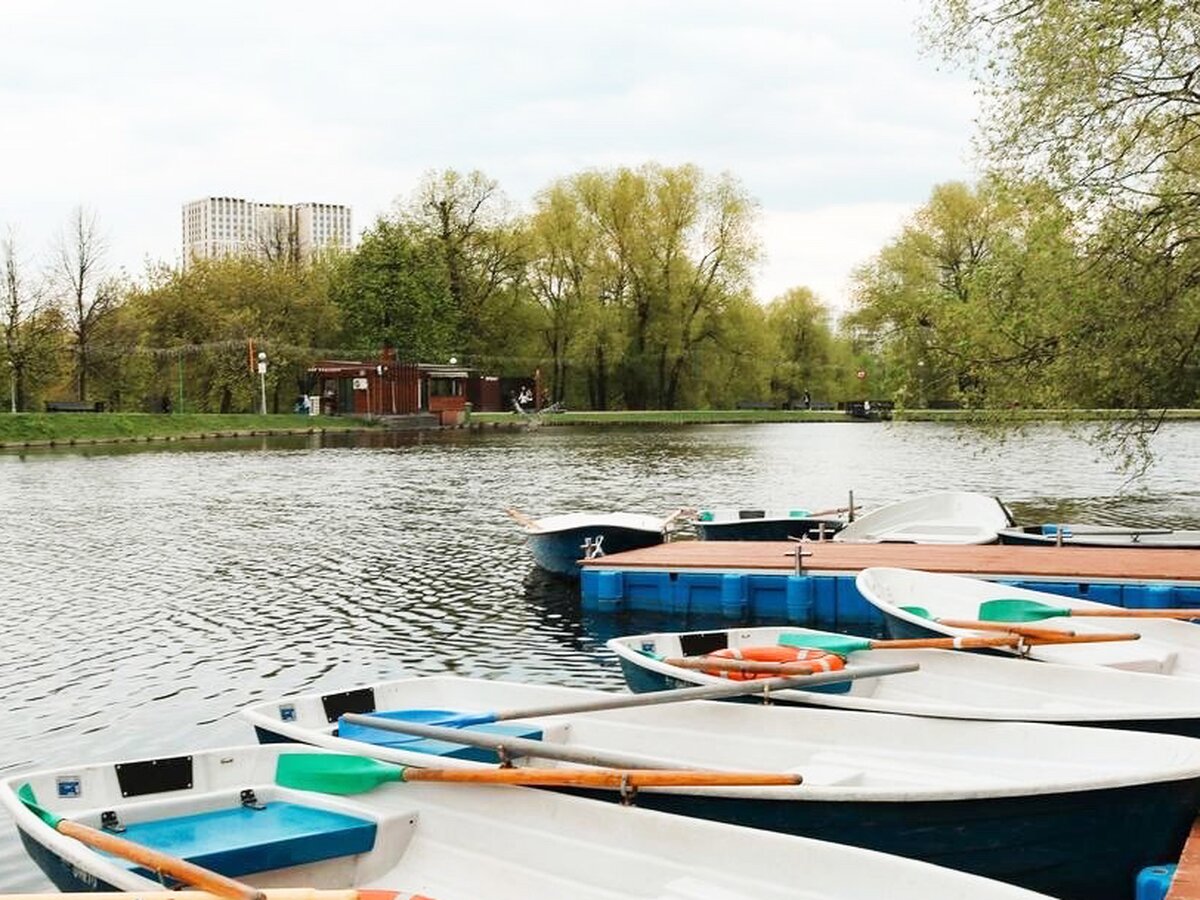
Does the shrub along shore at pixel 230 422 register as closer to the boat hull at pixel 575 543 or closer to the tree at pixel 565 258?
the tree at pixel 565 258

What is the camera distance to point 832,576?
1714 centimetres

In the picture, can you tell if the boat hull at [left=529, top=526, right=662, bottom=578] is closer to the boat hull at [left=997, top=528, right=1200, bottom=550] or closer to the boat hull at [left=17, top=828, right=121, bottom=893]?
the boat hull at [left=997, top=528, right=1200, bottom=550]

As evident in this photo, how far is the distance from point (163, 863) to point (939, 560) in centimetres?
1352

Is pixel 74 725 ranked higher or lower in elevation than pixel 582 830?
lower

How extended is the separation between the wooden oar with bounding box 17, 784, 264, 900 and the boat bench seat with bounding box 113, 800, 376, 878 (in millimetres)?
206

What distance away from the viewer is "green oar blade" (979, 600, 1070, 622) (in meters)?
12.5

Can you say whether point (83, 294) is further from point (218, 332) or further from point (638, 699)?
point (638, 699)

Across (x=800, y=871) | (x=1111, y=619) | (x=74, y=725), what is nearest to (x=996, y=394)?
(x=1111, y=619)

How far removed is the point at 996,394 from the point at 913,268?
206 feet

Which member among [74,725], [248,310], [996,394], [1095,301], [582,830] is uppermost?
[248,310]

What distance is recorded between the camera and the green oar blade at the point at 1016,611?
12500 mm

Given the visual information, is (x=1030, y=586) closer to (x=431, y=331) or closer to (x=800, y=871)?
(x=800, y=871)

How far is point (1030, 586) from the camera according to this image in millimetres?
16125

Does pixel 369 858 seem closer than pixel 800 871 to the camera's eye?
No
